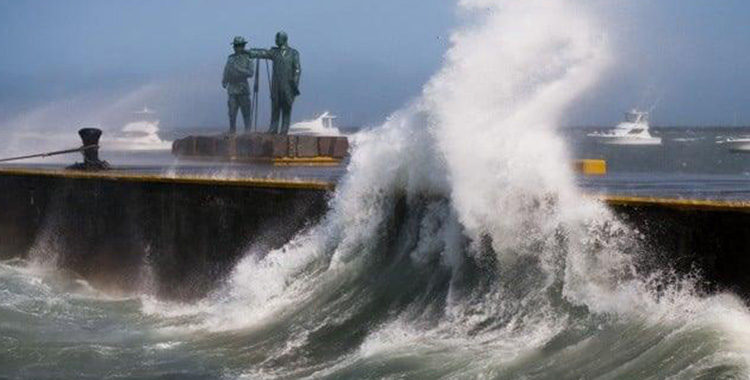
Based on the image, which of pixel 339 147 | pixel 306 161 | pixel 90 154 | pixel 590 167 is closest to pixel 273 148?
pixel 306 161

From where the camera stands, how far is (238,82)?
2630 centimetres

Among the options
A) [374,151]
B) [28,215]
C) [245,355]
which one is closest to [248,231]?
[374,151]

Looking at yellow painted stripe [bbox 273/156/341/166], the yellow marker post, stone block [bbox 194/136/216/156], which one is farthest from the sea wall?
stone block [bbox 194/136/216/156]

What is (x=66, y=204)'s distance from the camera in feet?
59.6

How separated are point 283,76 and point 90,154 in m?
4.97

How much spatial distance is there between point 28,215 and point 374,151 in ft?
28.5

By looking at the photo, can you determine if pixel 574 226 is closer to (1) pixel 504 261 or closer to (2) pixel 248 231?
(1) pixel 504 261

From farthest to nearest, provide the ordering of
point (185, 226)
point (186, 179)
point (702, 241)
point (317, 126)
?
point (317, 126)
point (186, 179)
point (185, 226)
point (702, 241)

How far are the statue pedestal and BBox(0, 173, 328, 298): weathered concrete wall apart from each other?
6108 millimetres

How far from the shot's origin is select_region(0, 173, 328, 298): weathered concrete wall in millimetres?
13727

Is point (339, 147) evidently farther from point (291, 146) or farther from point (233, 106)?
point (233, 106)

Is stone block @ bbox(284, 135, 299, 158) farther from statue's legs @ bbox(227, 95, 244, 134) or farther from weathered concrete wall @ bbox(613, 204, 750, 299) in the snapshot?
weathered concrete wall @ bbox(613, 204, 750, 299)

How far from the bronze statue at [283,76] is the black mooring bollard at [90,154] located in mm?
4235

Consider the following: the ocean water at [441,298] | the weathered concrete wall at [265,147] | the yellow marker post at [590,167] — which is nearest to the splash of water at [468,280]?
the ocean water at [441,298]
